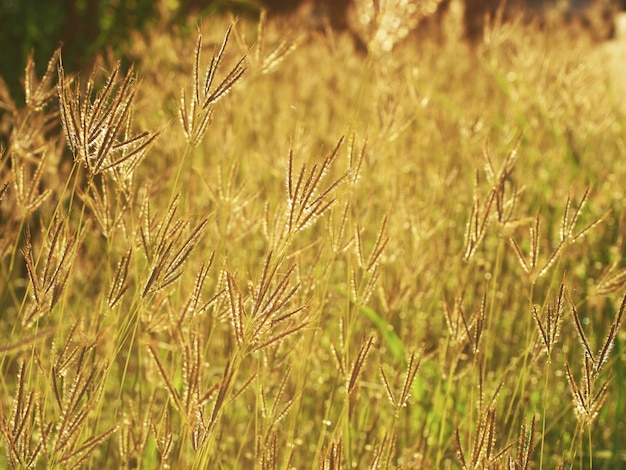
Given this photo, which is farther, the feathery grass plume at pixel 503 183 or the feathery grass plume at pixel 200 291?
the feathery grass plume at pixel 503 183

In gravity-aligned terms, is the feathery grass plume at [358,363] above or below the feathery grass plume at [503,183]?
below

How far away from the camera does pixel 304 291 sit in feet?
3.51

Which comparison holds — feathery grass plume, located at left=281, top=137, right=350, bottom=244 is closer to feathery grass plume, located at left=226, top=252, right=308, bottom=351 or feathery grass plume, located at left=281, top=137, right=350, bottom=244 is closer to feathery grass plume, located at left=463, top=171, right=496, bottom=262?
feathery grass plume, located at left=226, top=252, right=308, bottom=351

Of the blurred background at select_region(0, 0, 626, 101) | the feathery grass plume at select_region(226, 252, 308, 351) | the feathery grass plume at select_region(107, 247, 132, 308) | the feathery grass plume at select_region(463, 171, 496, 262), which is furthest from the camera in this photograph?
the blurred background at select_region(0, 0, 626, 101)

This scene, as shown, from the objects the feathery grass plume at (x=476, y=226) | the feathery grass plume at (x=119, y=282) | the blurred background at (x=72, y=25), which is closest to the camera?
the feathery grass plume at (x=119, y=282)

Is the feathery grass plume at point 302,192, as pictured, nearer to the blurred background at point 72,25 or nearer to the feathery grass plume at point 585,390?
the feathery grass plume at point 585,390

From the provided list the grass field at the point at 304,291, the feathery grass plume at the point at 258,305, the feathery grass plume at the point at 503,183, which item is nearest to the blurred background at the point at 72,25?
the grass field at the point at 304,291

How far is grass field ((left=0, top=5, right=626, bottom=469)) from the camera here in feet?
2.65

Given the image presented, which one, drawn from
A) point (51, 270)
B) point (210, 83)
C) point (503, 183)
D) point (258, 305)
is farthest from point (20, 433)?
point (503, 183)

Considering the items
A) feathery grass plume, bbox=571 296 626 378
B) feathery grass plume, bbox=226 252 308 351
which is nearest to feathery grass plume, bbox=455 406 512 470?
feathery grass plume, bbox=571 296 626 378

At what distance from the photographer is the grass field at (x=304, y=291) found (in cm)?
81

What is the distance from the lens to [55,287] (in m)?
0.87

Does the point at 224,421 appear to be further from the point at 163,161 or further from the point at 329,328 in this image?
the point at 163,161

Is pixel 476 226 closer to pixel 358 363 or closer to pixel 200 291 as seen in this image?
pixel 358 363
